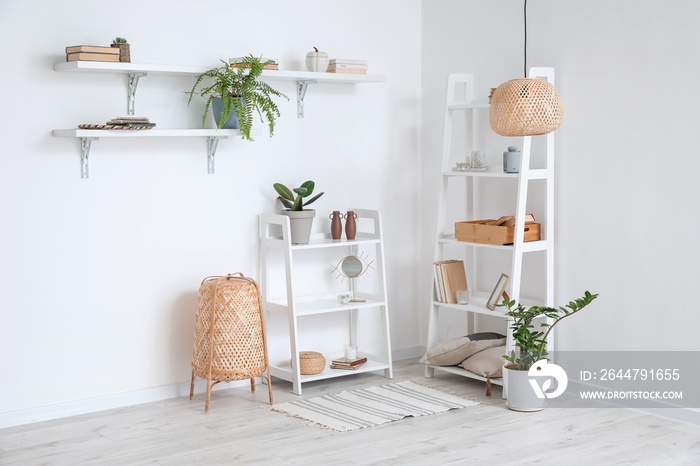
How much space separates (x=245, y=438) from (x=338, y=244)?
1.27m

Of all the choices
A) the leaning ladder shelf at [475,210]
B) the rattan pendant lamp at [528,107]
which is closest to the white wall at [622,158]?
the leaning ladder shelf at [475,210]

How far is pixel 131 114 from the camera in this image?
4027mm

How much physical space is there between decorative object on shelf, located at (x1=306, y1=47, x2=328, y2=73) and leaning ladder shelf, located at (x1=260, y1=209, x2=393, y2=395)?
0.83m

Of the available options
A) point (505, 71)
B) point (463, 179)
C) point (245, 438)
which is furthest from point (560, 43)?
point (245, 438)

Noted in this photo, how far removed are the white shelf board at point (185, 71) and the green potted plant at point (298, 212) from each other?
1.89ft

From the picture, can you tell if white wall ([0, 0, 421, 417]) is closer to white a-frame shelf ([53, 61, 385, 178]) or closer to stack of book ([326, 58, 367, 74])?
white a-frame shelf ([53, 61, 385, 178])

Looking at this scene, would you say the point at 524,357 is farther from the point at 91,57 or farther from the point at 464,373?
the point at 91,57

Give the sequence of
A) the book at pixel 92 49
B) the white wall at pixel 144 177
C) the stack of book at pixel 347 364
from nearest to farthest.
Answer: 1. the book at pixel 92 49
2. the white wall at pixel 144 177
3. the stack of book at pixel 347 364

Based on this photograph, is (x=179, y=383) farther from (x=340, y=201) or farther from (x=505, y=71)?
(x=505, y=71)

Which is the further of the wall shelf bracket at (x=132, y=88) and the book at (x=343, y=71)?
the book at (x=343, y=71)

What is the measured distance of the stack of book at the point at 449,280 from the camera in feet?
14.7

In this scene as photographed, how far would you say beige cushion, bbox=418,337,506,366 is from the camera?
435 centimetres

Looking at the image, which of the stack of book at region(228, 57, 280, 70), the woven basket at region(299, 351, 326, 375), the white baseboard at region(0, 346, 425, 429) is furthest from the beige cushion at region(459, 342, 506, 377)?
the stack of book at region(228, 57, 280, 70)

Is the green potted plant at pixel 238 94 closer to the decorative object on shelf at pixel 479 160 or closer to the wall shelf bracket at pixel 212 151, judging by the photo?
the wall shelf bracket at pixel 212 151
